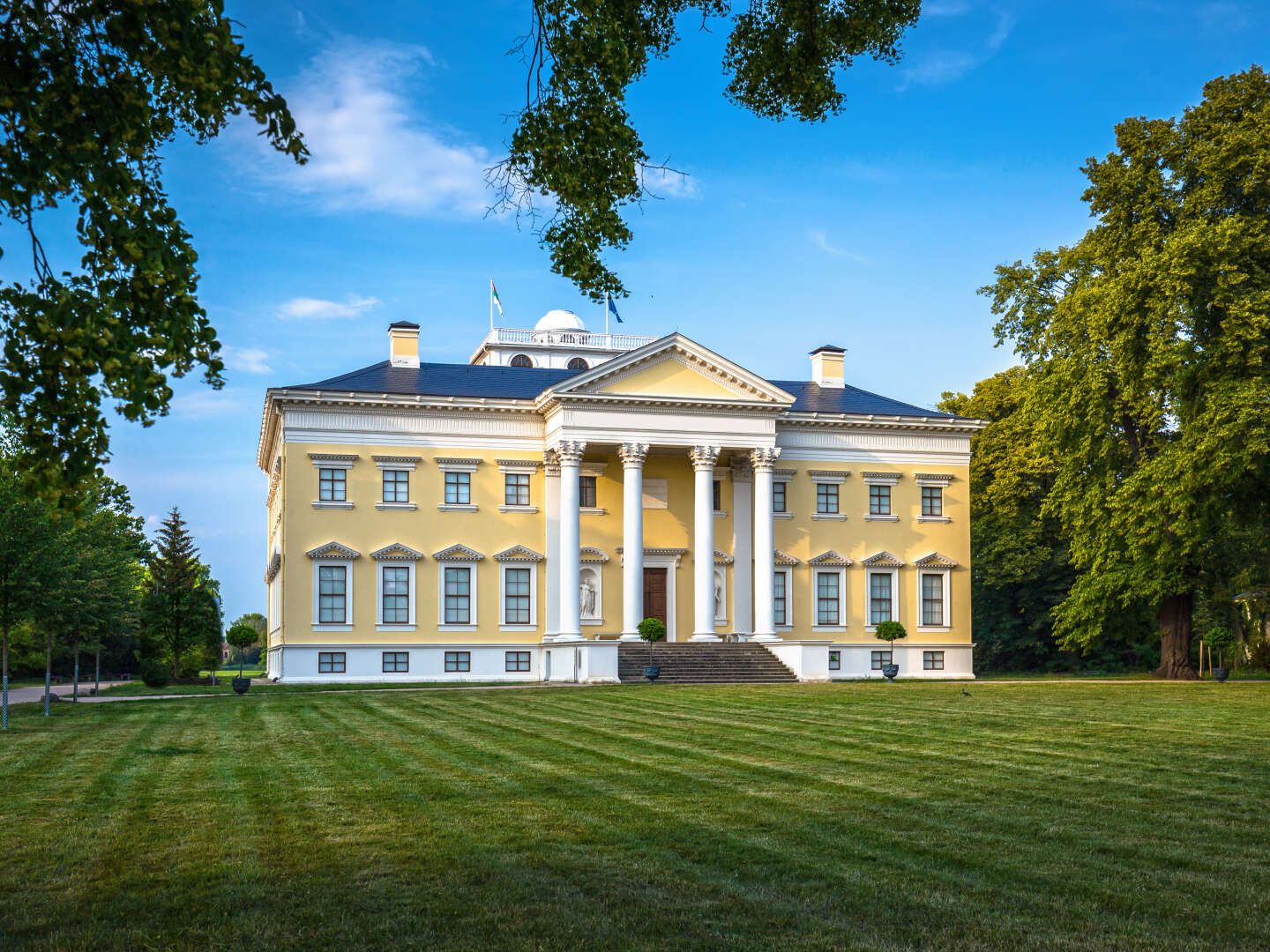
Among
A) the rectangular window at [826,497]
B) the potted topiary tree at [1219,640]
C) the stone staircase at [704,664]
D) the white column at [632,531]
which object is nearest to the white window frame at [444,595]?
the white column at [632,531]

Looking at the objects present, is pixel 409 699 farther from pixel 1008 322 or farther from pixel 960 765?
pixel 1008 322

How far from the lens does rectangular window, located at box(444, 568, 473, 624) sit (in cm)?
4409

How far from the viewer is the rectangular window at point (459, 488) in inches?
1737

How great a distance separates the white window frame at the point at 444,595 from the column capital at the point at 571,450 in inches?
213

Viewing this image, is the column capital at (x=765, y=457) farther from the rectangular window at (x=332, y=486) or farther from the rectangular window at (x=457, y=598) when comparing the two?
the rectangular window at (x=332, y=486)

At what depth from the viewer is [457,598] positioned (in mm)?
44156

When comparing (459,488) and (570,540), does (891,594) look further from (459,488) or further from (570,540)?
(459,488)

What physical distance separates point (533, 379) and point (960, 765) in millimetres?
35095

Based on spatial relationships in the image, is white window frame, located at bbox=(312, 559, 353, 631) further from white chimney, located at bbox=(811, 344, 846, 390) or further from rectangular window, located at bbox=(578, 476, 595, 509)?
white chimney, located at bbox=(811, 344, 846, 390)

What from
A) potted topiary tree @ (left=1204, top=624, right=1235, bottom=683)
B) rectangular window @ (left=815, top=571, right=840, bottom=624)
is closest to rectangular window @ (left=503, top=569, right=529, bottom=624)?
rectangular window @ (left=815, top=571, right=840, bottom=624)

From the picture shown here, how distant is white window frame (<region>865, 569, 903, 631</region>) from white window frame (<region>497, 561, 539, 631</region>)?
13.2 meters

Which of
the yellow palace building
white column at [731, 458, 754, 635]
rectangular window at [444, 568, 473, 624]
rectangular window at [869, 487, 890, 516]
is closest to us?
the yellow palace building

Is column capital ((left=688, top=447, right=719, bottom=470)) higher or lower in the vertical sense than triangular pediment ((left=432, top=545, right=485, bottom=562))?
higher

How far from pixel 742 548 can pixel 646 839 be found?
3744 centimetres
